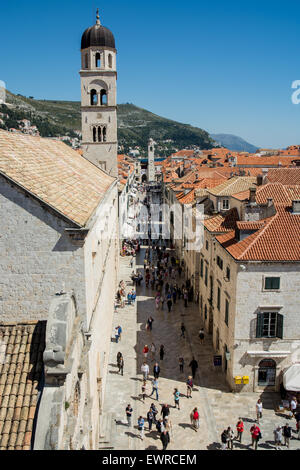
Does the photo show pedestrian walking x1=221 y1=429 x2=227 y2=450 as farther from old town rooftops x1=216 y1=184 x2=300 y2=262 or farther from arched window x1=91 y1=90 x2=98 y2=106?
arched window x1=91 y1=90 x2=98 y2=106

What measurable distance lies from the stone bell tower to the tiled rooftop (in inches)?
1143

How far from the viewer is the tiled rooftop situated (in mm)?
9383

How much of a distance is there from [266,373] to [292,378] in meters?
1.62

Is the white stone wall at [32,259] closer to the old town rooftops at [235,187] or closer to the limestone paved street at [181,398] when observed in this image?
the limestone paved street at [181,398]

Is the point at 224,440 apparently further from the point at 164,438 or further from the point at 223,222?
the point at 223,222

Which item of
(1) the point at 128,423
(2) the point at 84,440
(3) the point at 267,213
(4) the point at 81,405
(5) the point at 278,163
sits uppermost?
(5) the point at 278,163

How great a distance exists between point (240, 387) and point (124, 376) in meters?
6.93

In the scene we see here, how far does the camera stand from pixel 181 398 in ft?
71.7

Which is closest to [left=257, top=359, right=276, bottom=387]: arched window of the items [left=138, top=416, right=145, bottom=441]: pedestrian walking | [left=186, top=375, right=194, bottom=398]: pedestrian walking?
[left=186, top=375, right=194, bottom=398]: pedestrian walking

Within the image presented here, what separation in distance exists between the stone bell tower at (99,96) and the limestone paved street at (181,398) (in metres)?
16.9
